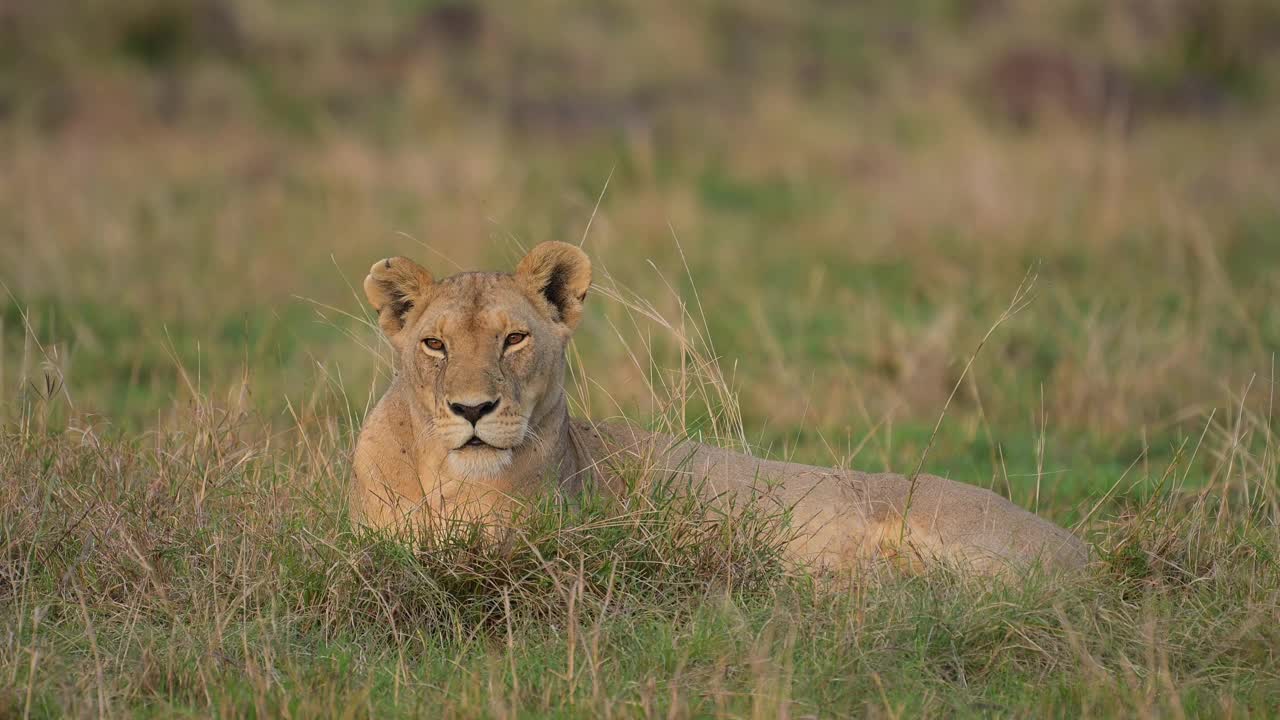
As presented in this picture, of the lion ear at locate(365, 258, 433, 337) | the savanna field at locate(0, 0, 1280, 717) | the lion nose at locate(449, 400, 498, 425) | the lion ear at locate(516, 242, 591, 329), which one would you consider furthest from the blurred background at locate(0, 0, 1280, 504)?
the lion nose at locate(449, 400, 498, 425)

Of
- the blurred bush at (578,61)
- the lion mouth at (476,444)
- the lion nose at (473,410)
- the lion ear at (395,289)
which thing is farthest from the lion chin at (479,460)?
the blurred bush at (578,61)

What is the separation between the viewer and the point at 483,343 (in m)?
4.53

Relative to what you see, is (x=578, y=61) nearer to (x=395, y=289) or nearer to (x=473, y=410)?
(x=395, y=289)

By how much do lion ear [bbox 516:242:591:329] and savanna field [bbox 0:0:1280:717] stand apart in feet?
1.27

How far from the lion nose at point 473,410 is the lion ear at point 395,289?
0.57 m

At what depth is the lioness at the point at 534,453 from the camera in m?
4.48

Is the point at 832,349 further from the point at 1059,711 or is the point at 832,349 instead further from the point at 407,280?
the point at 1059,711

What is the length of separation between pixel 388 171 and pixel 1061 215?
19.2ft

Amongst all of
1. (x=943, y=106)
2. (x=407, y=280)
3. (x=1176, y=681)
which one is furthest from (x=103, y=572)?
(x=943, y=106)

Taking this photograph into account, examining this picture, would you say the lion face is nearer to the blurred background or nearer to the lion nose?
the lion nose

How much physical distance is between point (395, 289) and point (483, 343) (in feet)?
1.50

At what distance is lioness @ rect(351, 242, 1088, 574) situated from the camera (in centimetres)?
448

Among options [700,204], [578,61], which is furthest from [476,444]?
[578,61]

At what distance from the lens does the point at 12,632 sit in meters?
4.04
